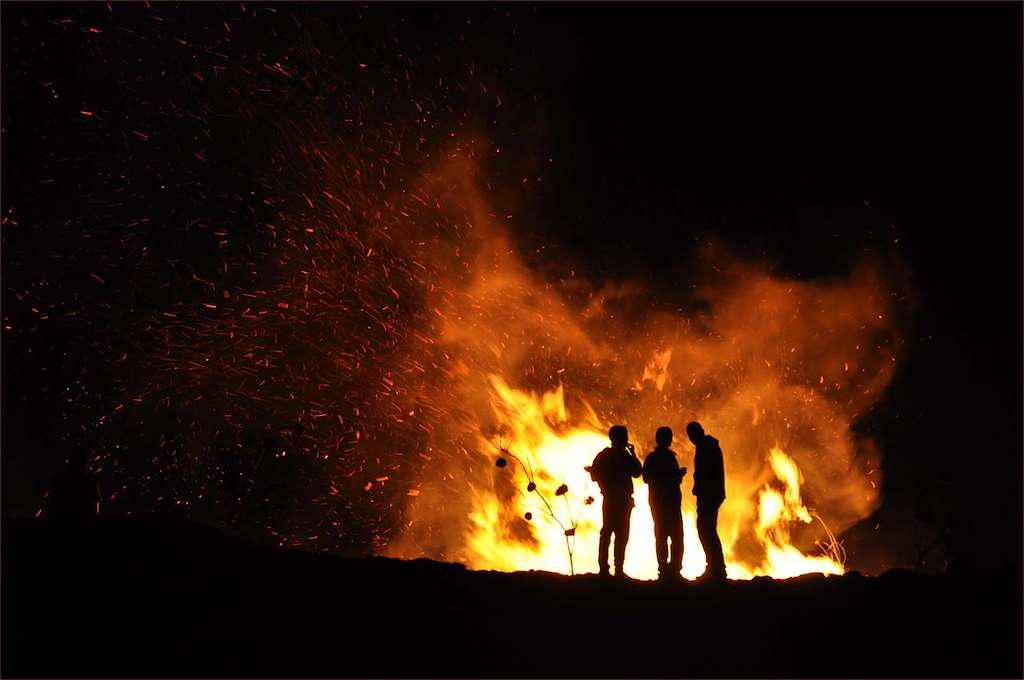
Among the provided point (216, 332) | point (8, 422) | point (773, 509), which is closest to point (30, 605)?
point (216, 332)

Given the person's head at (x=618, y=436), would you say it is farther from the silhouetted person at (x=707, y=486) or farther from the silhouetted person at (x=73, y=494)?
the silhouetted person at (x=73, y=494)

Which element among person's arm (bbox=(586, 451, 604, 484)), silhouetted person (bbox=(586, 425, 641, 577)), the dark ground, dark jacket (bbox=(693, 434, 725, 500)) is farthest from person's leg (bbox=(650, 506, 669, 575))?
the dark ground

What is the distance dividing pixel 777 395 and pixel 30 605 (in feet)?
47.4

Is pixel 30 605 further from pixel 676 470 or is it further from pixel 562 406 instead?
pixel 562 406

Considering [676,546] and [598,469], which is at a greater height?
[598,469]

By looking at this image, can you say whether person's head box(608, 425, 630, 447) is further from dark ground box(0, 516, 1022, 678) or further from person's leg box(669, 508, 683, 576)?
dark ground box(0, 516, 1022, 678)

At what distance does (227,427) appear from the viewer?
19438 mm

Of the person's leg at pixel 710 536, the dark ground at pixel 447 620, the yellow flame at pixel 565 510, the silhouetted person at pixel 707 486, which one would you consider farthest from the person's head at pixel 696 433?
the yellow flame at pixel 565 510

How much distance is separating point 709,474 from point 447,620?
312cm

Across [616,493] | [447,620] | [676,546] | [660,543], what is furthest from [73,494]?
[676,546]

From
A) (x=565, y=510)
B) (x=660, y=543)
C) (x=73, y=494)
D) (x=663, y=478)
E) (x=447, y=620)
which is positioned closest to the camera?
(x=447, y=620)

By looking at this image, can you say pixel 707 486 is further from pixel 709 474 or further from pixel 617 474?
pixel 617 474

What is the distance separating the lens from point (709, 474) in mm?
7617

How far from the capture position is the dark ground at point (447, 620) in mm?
5230
